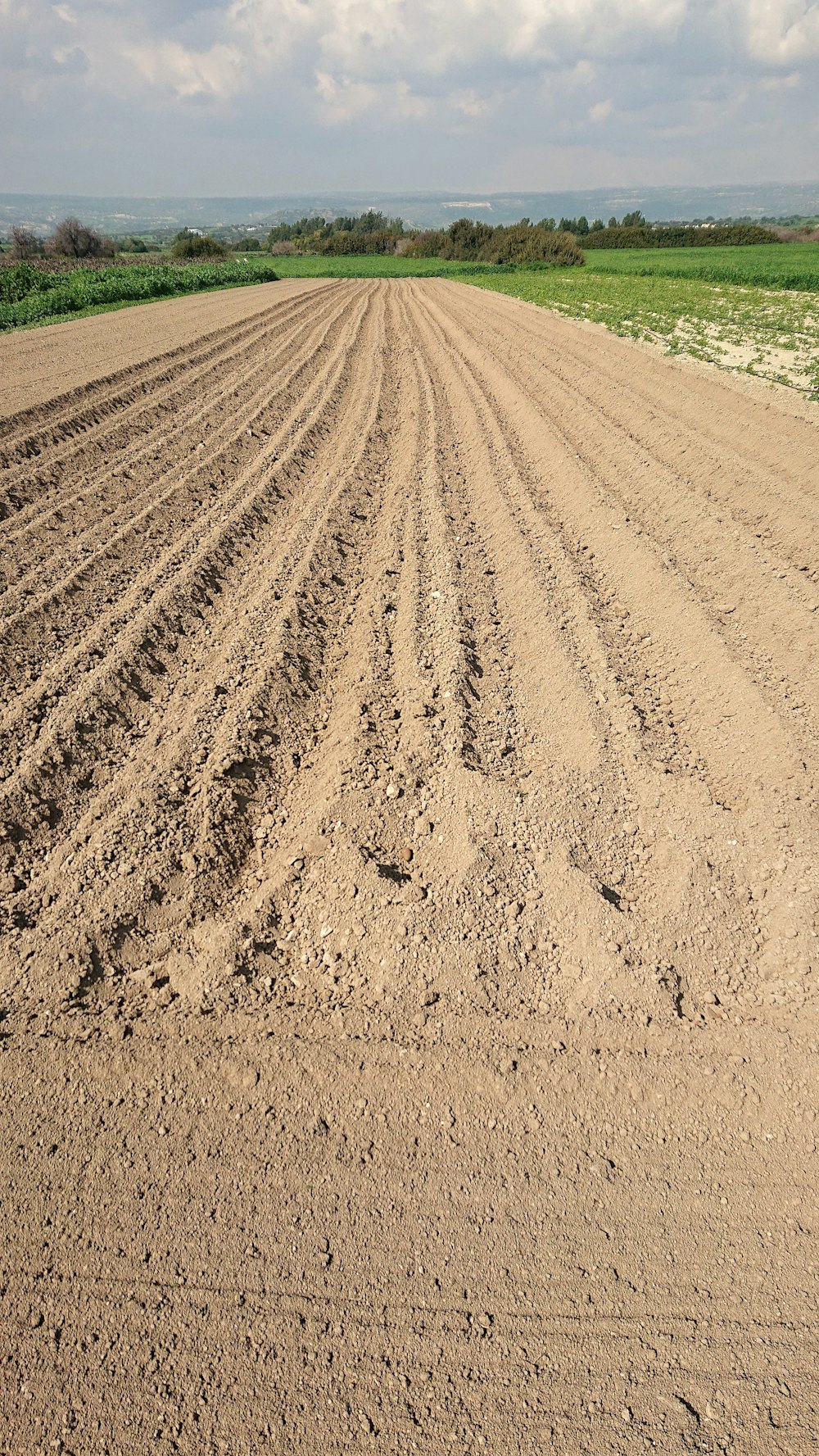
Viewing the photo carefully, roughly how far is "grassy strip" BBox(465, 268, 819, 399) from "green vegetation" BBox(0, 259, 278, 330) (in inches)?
615

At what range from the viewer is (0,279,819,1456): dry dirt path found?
2111mm

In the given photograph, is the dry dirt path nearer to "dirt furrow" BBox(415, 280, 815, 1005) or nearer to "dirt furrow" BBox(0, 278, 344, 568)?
"dirt furrow" BBox(415, 280, 815, 1005)

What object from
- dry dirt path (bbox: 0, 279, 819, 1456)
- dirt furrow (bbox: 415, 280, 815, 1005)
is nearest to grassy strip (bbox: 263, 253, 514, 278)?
dirt furrow (bbox: 415, 280, 815, 1005)

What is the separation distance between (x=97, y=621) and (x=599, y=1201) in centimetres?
539

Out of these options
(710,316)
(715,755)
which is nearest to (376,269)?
(710,316)

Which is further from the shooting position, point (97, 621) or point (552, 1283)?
point (97, 621)

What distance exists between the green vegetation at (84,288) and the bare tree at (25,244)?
19.8 metres

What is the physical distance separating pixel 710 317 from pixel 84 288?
23264mm

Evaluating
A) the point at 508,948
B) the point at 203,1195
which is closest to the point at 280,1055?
the point at 203,1195

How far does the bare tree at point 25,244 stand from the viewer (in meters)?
51.4

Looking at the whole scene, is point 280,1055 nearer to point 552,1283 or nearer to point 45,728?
point 552,1283

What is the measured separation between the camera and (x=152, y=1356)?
211 centimetres

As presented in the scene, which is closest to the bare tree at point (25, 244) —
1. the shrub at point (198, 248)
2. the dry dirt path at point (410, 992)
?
the shrub at point (198, 248)

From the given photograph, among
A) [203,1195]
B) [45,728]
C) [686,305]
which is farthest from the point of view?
[686,305]
